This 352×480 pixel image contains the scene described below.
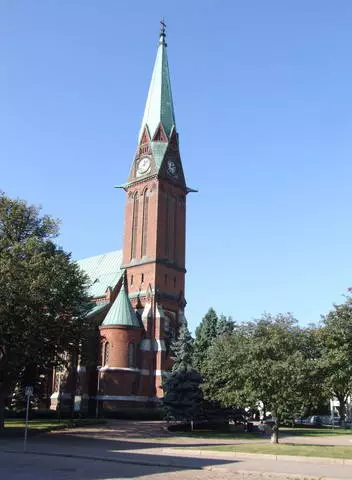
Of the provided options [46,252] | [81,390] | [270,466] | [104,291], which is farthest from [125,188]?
[270,466]

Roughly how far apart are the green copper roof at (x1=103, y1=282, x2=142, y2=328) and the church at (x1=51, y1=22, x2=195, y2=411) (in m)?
0.02

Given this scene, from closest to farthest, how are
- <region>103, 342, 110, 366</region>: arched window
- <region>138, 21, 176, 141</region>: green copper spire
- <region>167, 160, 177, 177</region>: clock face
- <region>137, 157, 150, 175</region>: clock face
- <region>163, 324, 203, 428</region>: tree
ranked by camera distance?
<region>163, 324, 203, 428</region>: tree → <region>103, 342, 110, 366</region>: arched window → <region>137, 157, 150, 175</region>: clock face → <region>167, 160, 177, 177</region>: clock face → <region>138, 21, 176, 141</region>: green copper spire

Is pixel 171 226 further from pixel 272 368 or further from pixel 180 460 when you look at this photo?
pixel 180 460

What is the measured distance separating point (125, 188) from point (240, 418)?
109ft

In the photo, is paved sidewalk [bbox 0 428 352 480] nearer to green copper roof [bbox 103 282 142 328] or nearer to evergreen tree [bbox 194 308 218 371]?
green copper roof [bbox 103 282 142 328]

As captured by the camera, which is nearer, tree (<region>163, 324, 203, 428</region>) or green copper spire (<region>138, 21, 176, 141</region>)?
tree (<region>163, 324, 203, 428</region>)

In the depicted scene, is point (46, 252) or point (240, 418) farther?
point (240, 418)

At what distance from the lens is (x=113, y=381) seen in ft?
170

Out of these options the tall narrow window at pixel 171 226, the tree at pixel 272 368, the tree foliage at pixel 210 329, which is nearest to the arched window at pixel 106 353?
the tree foliage at pixel 210 329

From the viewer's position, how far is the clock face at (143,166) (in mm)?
64062

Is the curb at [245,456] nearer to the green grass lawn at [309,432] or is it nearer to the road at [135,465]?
the road at [135,465]

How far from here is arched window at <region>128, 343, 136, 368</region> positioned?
5336 centimetres

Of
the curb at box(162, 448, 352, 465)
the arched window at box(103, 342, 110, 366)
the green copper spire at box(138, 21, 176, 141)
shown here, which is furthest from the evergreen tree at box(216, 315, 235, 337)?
the curb at box(162, 448, 352, 465)

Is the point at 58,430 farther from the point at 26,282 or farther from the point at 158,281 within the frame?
the point at 158,281
